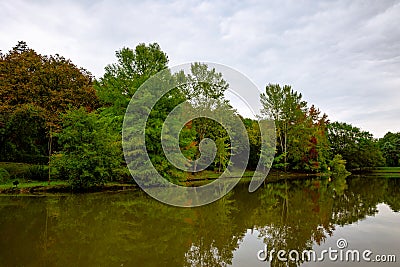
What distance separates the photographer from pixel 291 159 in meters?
37.3

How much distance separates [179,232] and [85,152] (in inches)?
373

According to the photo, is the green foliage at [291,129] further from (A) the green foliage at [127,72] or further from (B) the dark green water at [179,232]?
(B) the dark green water at [179,232]

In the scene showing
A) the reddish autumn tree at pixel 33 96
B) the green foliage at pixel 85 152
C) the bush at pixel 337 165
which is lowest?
the bush at pixel 337 165

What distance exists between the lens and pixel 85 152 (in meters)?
15.6

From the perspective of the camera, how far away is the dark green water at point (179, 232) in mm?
5801

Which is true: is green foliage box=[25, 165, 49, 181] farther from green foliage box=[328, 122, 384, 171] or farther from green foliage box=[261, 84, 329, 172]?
green foliage box=[328, 122, 384, 171]

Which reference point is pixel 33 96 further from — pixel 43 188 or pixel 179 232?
pixel 179 232

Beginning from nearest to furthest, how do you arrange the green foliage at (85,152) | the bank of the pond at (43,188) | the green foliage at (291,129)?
the bank of the pond at (43,188) → the green foliage at (85,152) → the green foliage at (291,129)

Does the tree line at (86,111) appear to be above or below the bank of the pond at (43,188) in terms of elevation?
above

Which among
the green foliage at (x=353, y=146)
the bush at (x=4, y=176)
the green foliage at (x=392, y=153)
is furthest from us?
the green foliage at (x=392, y=153)

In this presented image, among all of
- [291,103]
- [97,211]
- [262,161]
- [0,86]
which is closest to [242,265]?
[97,211]

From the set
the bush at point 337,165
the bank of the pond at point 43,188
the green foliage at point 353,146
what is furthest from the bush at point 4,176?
the green foliage at point 353,146

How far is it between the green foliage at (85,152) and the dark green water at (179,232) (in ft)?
9.99

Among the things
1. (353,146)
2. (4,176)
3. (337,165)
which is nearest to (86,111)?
(4,176)
